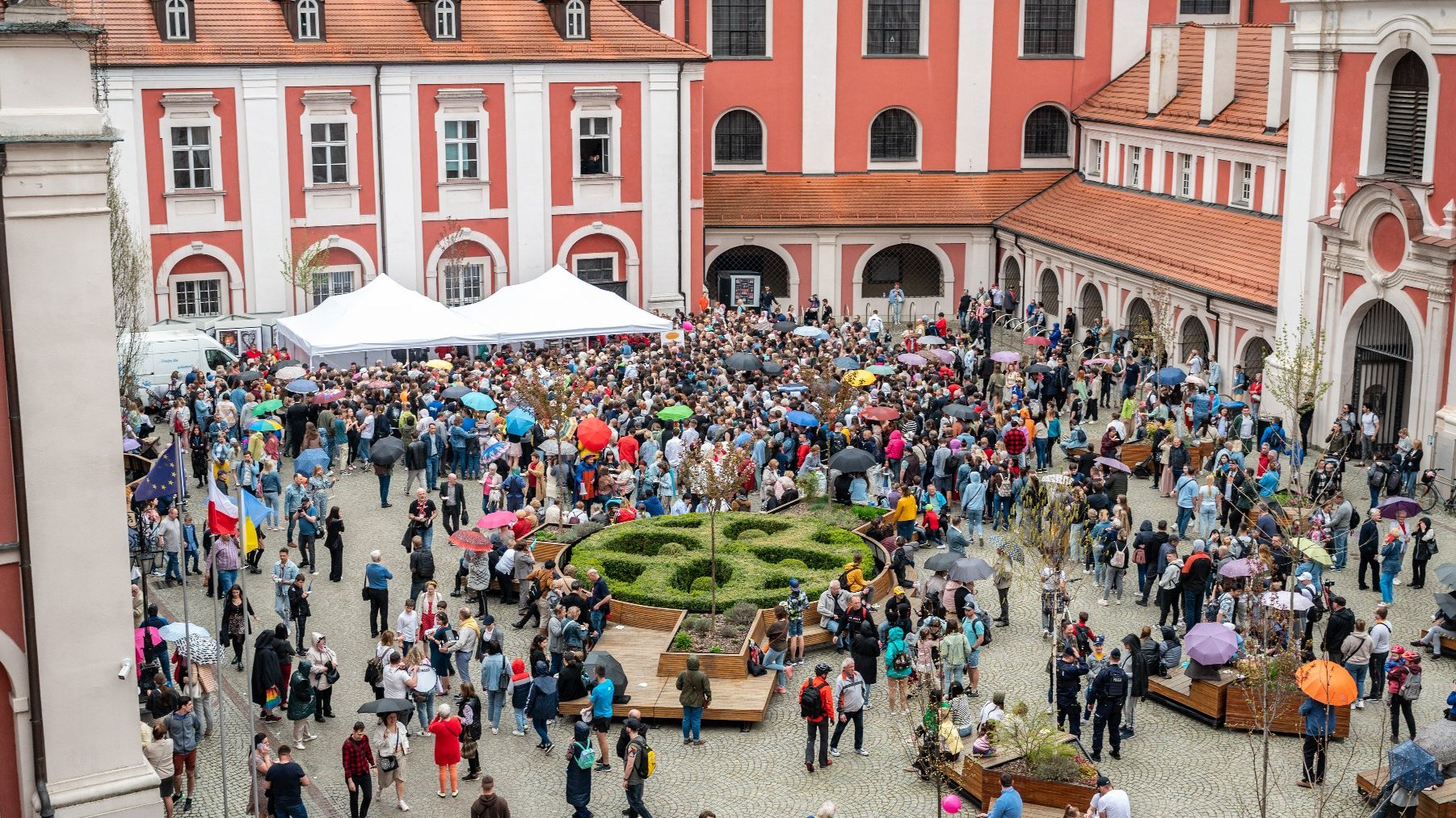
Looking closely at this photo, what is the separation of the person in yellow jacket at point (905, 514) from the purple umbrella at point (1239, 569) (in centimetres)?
566

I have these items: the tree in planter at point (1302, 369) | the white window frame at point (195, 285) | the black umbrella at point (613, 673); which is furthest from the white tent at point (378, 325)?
the black umbrella at point (613, 673)

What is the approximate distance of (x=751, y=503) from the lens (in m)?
31.5

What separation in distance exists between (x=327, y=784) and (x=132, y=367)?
719 inches

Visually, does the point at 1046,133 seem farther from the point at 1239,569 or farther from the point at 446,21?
the point at 1239,569

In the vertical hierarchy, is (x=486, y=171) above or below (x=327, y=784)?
A: above

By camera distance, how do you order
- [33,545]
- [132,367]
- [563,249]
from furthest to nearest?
[563,249], [132,367], [33,545]

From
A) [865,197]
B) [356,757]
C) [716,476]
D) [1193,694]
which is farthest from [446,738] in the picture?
[865,197]

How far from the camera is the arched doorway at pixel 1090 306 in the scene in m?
45.6

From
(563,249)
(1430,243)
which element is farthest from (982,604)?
A: (563,249)

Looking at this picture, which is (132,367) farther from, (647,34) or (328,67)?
(647,34)

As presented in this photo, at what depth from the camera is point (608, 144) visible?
45.7 meters

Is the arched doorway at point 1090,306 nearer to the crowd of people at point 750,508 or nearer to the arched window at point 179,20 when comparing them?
the crowd of people at point 750,508

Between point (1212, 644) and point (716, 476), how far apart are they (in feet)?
29.4

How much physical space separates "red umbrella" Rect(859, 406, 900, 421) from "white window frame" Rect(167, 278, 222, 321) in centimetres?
1747
